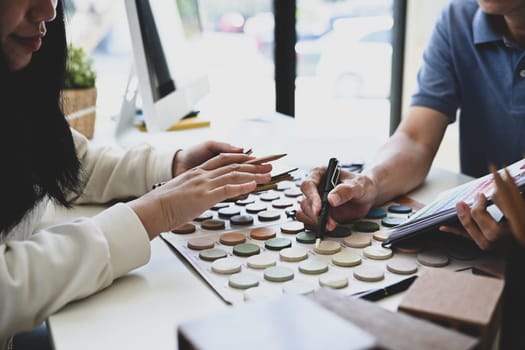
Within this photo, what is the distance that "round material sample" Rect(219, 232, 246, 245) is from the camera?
78 cm

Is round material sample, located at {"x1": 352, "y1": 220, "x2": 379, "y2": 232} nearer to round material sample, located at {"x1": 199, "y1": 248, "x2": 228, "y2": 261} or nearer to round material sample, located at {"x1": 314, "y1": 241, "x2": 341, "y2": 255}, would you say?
round material sample, located at {"x1": 314, "y1": 241, "x2": 341, "y2": 255}

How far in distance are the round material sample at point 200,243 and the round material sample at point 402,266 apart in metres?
0.24

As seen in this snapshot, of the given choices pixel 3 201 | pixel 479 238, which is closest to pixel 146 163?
pixel 3 201

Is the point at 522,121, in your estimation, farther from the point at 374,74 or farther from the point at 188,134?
the point at 374,74

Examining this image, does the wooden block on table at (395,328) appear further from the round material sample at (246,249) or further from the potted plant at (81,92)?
the potted plant at (81,92)

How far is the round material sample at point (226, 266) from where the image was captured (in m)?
0.69

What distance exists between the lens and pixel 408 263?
0.71m

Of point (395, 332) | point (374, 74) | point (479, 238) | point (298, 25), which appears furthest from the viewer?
point (374, 74)

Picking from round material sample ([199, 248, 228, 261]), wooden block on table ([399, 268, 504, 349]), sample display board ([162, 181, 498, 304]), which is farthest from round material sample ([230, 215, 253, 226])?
wooden block on table ([399, 268, 504, 349])

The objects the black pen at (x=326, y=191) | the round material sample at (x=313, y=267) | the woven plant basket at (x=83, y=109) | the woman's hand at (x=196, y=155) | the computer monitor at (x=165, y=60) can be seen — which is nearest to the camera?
the round material sample at (x=313, y=267)

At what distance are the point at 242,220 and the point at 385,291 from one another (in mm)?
292

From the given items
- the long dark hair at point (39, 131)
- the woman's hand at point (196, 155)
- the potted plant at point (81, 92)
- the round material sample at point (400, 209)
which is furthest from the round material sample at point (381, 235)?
the potted plant at point (81, 92)

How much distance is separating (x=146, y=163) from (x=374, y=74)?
2.35 meters

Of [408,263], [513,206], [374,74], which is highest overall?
[513,206]
